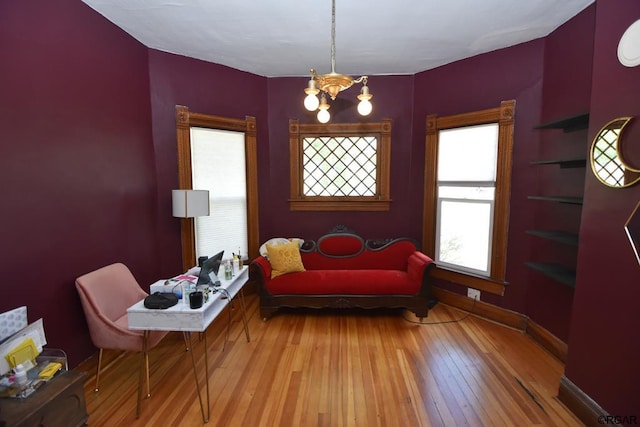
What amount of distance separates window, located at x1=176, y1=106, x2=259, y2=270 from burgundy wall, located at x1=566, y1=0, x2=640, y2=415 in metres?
3.19

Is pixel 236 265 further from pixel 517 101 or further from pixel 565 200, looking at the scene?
pixel 517 101

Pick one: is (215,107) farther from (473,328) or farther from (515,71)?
(473,328)

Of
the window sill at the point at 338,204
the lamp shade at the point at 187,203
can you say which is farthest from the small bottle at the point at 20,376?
the window sill at the point at 338,204

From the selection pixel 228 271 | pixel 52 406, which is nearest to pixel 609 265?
pixel 228 271

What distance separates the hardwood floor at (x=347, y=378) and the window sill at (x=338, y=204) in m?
1.45

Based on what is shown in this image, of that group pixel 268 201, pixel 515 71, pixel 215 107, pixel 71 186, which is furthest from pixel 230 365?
pixel 515 71

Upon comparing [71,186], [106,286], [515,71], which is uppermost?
[515,71]

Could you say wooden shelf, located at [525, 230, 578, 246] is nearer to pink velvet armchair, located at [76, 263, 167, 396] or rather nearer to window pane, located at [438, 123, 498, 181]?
window pane, located at [438, 123, 498, 181]

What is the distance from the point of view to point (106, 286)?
2.26 metres

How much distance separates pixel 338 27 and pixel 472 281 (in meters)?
2.94

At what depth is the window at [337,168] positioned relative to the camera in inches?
151

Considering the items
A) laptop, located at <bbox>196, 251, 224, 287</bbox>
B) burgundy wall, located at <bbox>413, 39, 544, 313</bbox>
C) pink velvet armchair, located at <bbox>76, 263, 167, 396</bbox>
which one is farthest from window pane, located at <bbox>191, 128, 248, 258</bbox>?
burgundy wall, located at <bbox>413, 39, 544, 313</bbox>

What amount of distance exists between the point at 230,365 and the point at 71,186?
1825mm

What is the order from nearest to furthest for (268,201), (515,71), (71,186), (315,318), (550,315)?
(71,186) → (550,315) → (515,71) → (315,318) → (268,201)
